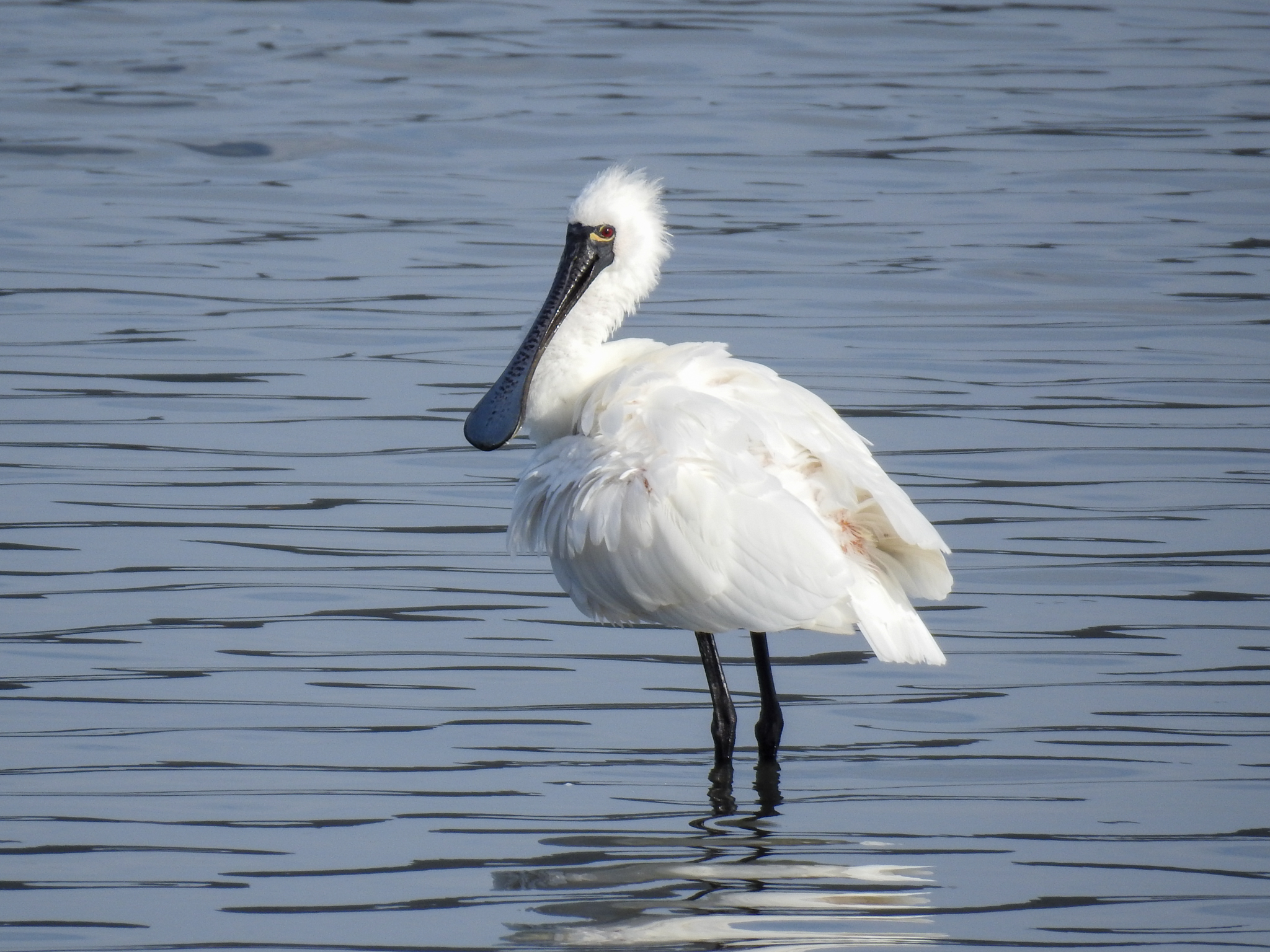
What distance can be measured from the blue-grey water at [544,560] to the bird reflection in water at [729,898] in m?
0.01

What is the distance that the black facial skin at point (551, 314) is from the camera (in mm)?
7137

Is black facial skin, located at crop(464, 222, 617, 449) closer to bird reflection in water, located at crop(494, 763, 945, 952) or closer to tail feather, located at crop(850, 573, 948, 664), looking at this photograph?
tail feather, located at crop(850, 573, 948, 664)

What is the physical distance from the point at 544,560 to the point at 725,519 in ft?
7.39

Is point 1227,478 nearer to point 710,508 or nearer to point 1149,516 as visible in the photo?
point 1149,516

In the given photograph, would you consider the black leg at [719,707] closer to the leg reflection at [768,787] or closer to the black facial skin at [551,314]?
the leg reflection at [768,787]

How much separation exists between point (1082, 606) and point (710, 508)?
196 centimetres

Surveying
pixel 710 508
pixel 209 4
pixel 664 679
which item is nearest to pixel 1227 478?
pixel 664 679

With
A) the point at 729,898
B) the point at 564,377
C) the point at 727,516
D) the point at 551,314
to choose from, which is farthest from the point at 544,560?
the point at 729,898

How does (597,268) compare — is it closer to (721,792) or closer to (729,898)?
(721,792)

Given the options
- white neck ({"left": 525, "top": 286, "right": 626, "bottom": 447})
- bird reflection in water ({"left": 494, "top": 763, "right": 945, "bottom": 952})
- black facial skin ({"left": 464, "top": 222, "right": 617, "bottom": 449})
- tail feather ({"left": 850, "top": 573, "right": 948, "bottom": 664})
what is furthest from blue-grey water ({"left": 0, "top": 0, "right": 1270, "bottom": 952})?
white neck ({"left": 525, "top": 286, "right": 626, "bottom": 447})

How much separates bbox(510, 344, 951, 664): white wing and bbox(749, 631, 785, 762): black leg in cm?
21

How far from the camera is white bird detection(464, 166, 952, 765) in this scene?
576 cm

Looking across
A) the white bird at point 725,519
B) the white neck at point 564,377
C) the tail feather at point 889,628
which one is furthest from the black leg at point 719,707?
the white neck at point 564,377

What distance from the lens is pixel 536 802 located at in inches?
221
